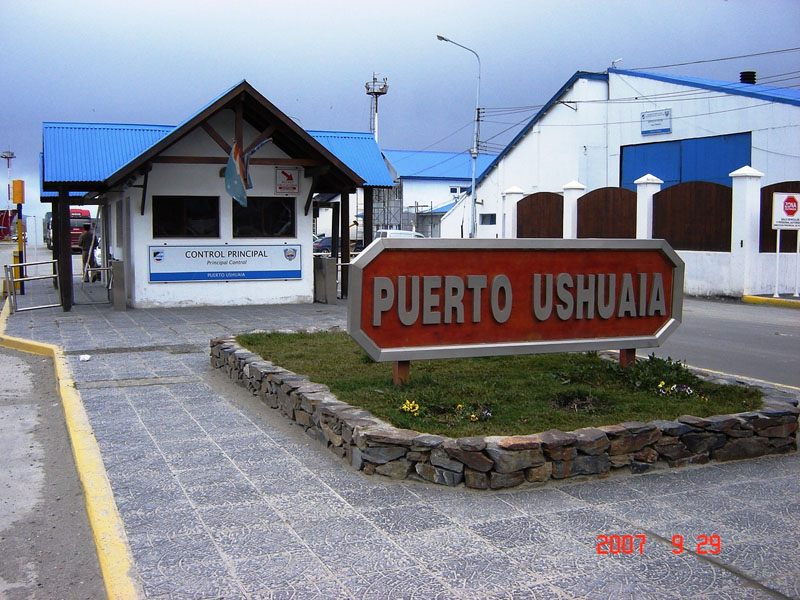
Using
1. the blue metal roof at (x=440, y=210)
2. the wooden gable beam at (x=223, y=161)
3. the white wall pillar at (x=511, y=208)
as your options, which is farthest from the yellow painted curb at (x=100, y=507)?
the blue metal roof at (x=440, y=210)

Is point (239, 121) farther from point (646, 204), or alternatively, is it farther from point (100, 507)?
point (646, 204)

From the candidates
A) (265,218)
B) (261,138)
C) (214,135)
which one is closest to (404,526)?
(214,135)

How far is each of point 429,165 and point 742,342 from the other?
60.0 metres

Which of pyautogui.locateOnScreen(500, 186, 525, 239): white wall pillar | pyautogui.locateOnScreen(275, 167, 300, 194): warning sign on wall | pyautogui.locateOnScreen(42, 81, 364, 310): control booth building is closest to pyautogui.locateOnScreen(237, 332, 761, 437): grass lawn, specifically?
pyautogui.locateOnScreen(42, 81, 364, 310): control booth building

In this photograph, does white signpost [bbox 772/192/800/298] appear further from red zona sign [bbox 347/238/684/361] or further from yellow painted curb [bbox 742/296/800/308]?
red zona sign [bbox 347/238/684/361]

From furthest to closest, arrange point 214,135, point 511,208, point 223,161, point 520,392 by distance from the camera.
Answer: point 511,208
point 223,161
point 214,135
point 520,392

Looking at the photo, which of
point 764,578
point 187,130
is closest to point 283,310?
point 187,130

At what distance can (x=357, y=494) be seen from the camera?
543 centimetres

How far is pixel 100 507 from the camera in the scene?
521 centimetres

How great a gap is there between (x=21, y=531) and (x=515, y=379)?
14.8 ft

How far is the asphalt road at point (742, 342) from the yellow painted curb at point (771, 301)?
0.98 ft

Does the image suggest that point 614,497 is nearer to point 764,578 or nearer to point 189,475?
point 764,578

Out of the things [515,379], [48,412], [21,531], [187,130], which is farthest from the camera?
[187,130]

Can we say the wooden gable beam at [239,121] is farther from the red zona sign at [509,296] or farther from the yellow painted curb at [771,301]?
the yellow painted curb at [771,301]
